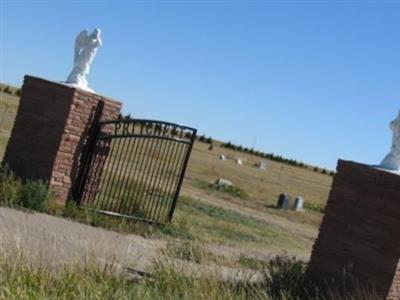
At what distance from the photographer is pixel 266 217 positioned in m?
28.9

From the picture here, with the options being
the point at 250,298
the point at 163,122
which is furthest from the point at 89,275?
the point at 163,122

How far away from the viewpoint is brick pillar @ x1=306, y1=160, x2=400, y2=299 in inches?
416

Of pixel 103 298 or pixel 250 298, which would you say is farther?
pixel 250 298

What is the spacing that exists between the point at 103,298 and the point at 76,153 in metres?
7.21

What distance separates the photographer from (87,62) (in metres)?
14.7

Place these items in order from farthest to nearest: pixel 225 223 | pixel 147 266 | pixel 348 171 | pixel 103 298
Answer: pixel 225 223 → pixel 348 171 → pixel 147 266 → pixel 103 298

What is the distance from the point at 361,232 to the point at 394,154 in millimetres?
1220

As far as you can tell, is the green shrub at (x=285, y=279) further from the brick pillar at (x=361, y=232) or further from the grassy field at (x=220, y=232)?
the grassy field at (x=220, y=232)

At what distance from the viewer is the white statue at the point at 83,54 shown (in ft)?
47.4

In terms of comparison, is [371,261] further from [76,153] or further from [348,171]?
[76,153]

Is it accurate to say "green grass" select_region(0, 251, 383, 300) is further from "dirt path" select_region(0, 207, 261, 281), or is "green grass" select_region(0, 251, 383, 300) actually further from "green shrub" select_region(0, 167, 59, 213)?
"green shrub" select_region(0, 167, 59, 213)

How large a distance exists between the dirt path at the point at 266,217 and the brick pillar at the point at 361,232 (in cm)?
1446

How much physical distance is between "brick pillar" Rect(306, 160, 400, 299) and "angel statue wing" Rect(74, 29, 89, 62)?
18.9ft

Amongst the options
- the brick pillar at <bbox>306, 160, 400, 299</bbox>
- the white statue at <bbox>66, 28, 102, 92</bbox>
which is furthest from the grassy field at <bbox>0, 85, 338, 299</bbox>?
the white statue at <bbox>66, 28, 102, 92</bbox>
